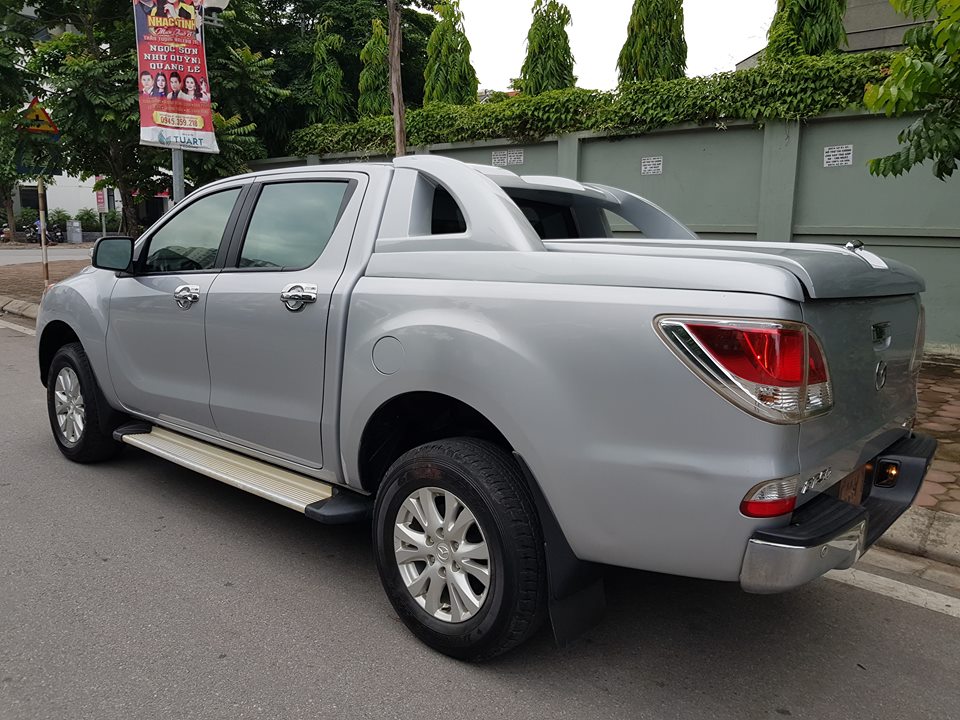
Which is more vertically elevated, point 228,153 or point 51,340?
point 228,153

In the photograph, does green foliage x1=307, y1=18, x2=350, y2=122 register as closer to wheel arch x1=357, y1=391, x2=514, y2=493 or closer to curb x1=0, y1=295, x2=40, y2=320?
curb x1=0, y1=295, x2=40, y2=320

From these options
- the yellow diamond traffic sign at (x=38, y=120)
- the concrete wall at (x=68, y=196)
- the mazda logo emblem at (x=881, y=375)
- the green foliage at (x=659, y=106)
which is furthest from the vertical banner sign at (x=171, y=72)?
the concrete wall at (x=68, y=196)

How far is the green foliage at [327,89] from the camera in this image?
14.9 metres

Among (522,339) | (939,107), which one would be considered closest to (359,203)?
(522,339)

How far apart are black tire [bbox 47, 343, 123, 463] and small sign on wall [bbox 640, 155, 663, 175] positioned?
743 centimetres

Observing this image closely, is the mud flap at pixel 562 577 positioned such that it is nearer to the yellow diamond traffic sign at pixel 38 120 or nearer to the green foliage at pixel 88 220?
the yellow diamond traffic sign at pixel 38 120

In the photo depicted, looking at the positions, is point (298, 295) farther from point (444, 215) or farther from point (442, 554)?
point (442, 554)

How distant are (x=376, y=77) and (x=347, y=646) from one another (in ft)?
42.0

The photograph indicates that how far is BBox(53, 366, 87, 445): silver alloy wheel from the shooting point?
476cm

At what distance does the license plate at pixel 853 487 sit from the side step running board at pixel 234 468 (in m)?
1.81

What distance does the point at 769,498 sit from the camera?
2.12 m

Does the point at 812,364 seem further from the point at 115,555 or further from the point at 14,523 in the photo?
the point at 14,523

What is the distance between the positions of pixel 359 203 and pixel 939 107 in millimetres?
3945

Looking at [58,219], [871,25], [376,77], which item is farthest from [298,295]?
[58,219]
